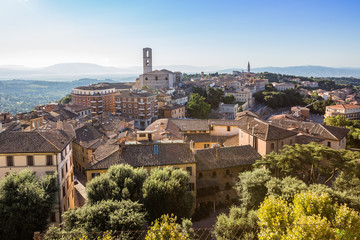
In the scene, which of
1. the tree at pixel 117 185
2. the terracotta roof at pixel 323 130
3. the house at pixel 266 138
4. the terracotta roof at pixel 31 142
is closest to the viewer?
the tree at pixel 117 185

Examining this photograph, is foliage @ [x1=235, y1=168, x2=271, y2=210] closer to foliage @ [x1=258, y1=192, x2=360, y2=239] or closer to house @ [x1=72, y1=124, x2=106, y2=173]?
foliage @ [x1=258, y1=192, x2=360, y2=239]

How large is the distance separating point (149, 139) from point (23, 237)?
16661mm

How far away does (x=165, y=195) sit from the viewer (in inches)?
913

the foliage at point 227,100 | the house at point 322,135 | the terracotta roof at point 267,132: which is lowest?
the house at point 322,135

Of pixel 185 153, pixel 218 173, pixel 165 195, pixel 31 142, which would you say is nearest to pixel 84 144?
pixel 31 142

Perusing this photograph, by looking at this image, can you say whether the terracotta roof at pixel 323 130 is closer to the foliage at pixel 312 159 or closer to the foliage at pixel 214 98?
the foliage at pixel 312 159

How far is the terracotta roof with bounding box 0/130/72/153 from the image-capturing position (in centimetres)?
2580

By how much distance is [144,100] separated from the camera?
3063 inches

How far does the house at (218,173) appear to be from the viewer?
2992cm

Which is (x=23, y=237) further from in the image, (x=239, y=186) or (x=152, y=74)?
(x=152, y=74)

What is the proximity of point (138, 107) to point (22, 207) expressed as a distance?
5959 cm

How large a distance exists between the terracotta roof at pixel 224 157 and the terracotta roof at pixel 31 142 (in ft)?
47.1

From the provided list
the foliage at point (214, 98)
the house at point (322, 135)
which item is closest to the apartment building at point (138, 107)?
the foliage at point (214, 98)

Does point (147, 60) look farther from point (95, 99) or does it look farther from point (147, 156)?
point (147, 156)
